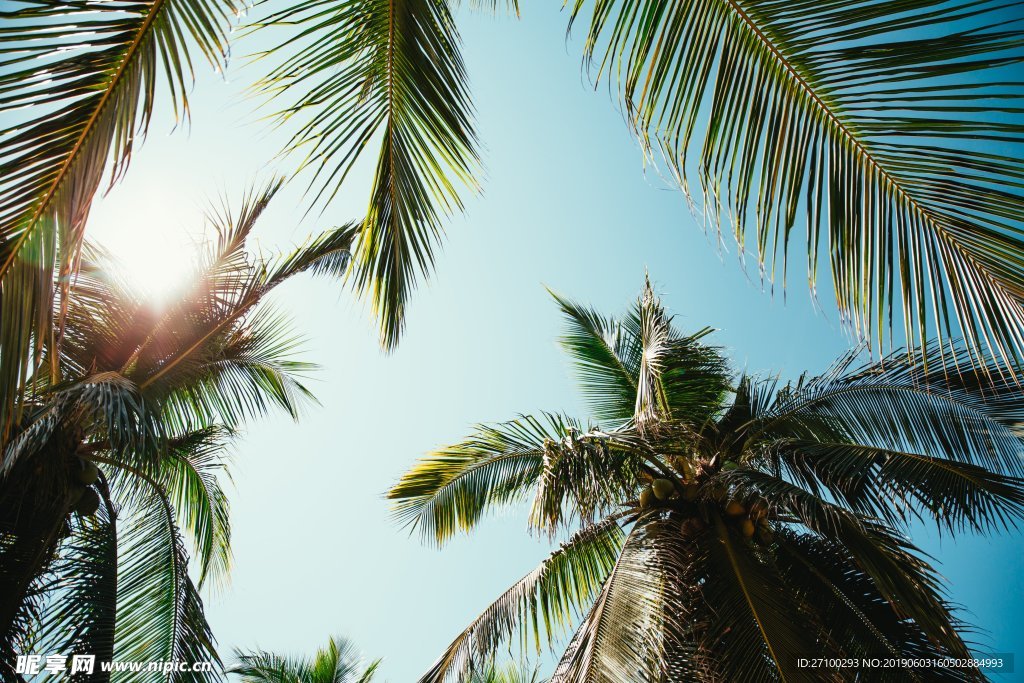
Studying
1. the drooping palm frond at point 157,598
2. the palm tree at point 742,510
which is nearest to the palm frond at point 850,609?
the palm tree at point 742,510

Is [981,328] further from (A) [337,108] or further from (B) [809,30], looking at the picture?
(A) [337,108]

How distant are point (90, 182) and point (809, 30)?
7.24 feet

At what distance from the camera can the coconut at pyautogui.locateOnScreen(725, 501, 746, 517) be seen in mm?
6043

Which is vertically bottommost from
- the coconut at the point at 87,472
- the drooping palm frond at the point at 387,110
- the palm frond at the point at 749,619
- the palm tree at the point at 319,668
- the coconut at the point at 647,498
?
the palm tree at the point at 319,668

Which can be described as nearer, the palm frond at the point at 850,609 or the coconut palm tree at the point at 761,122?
the coconut palm tree at the point at 761,122

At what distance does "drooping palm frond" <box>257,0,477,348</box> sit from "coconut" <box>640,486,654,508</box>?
12.6ft

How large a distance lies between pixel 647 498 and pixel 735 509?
Result: 32.5 inches

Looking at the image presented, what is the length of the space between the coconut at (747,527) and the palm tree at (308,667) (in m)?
8.75

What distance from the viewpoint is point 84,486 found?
5.62 meters

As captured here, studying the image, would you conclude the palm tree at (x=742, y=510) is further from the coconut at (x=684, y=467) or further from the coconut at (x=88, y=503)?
the coconut at (x=88, y=503)

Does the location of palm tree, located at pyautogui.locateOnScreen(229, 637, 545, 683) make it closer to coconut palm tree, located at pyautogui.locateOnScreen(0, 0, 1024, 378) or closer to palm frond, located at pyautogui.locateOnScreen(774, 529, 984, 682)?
palm frond, located at pyautogui.locateOnScreen(774, 529, 984, 682)

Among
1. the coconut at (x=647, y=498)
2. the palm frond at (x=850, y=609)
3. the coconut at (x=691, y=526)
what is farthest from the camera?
the coconut at (x=647, y=498)

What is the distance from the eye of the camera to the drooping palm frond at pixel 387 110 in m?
2.63

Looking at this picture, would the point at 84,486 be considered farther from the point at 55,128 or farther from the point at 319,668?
the point at 319,668
